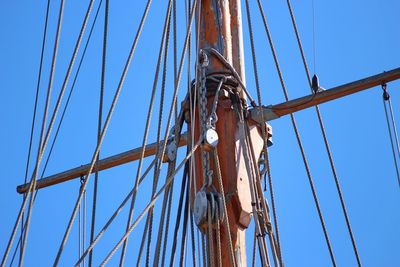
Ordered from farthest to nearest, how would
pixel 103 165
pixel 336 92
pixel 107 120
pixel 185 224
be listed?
pixel 103 165
pixel 336 92
pixel 185 224
pixel 107 120

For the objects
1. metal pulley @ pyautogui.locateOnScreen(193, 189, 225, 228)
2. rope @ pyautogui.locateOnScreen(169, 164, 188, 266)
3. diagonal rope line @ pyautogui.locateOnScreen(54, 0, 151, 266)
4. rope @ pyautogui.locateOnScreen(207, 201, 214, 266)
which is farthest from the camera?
rope @ pyautogui.locateOnScreen(169, 164, 188, 266)

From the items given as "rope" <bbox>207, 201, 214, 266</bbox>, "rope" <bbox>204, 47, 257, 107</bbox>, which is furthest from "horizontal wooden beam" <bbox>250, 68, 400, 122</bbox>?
"rope" <bbox>207, 201, 214, 266</bbox>

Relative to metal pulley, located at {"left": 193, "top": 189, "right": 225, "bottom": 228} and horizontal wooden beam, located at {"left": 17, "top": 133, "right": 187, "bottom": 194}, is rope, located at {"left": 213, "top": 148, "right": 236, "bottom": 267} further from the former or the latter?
horizontal wooden beam, located at {"left": 17, "top": 133, "right": 187, "bottom": 194}

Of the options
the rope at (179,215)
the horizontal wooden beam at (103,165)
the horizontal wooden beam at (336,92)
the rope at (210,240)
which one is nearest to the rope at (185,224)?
the rope at (179,215)

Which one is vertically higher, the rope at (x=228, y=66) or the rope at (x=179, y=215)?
the rope at (x=228, y=66)

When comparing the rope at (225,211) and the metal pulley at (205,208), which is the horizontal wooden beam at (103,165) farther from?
the metal pulley at (205,208)

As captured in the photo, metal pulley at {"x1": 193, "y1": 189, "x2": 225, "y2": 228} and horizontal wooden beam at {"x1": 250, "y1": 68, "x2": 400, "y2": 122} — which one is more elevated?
horizontal wooden beam at {"x1": 250, "y1": 68, "x2": 400, "y2": 122}

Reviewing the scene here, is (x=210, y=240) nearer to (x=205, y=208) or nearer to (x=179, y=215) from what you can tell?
(x=205, y=208)

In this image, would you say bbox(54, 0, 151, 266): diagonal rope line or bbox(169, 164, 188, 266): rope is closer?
bbox(54, 0, 151, 266): diagonal rope line

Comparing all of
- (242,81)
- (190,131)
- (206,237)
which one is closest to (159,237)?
(206,237)

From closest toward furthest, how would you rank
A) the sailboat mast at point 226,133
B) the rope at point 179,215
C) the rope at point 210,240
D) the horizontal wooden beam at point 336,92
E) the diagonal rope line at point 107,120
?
the diagonal rope line at point 107,120 → the rope at point 210,240 → the sailboat mast at point 226,133 → the rope at point 179,215 → the horizontal wooden beam at point 336,92

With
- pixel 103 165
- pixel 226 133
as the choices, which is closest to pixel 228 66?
pixel 226 133

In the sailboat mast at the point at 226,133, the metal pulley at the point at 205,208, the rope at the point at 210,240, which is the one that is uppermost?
the sailboat mast at the point at 226,133

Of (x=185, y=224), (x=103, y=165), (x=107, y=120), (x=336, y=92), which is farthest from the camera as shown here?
(x=103, y=165)
